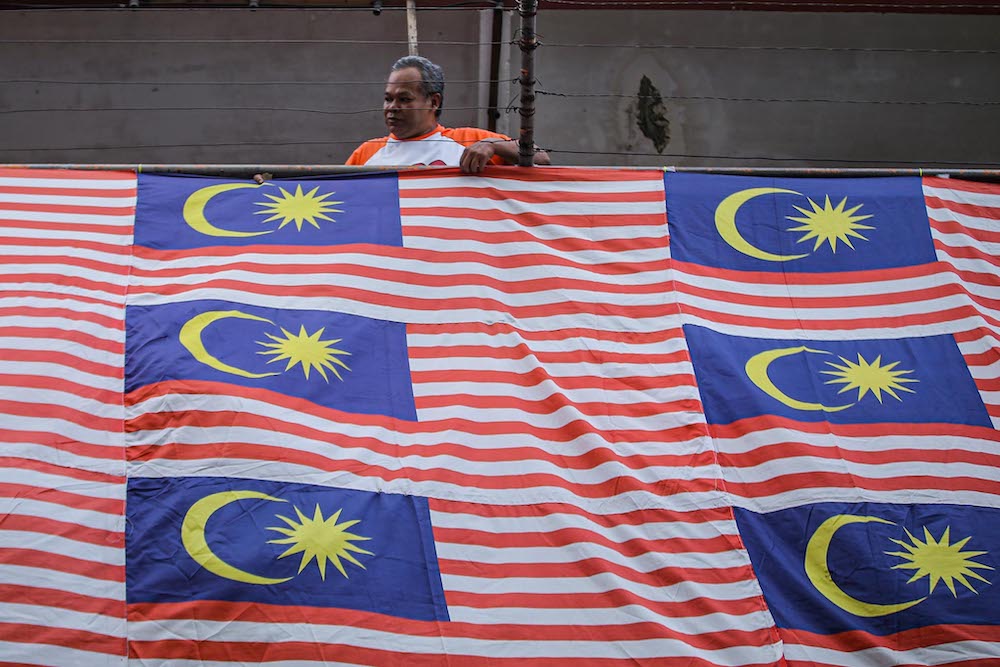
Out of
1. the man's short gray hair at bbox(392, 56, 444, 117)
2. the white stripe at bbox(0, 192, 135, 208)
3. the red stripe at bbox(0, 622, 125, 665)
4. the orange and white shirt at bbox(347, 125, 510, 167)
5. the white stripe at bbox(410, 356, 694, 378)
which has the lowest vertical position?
the red stripe at bbox(0, 622, 125, 665)

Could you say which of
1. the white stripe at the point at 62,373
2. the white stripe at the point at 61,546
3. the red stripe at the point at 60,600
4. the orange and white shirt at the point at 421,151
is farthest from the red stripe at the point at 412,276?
the red stripe at the point at 60,600

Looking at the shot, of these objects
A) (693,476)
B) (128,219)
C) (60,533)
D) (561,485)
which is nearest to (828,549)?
(693,476)

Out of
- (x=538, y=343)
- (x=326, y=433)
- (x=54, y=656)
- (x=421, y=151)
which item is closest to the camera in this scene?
(x=54, y=656)

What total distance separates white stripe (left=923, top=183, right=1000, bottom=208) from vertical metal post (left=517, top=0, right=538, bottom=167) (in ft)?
4.89

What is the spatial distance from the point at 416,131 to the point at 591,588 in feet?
6.78

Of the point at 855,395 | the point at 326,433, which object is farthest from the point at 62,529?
the point at 855,395

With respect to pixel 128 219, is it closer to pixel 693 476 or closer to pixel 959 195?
pixel 693 476

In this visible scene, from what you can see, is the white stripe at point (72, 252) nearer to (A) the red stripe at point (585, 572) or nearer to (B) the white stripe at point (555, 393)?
(B) the white stripe at point (555, 393)

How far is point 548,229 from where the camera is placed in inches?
164

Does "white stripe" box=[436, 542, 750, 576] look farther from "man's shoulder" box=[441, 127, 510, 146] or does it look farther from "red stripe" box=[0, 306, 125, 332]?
"man's shoulder" box=[441, 127, 510, 146]

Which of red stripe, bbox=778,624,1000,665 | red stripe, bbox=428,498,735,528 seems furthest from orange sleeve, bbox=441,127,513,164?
red stripe, bbox=778,624,1000,665

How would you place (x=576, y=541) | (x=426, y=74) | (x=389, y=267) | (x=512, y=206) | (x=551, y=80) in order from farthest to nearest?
(x=551, y=80)
(x=426, y=74)
(x=512, y=206)
(x=389, y=267)
(x=576, y=541)

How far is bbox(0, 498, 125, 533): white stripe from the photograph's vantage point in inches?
130

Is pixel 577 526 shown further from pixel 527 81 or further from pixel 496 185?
pixel 527 81
